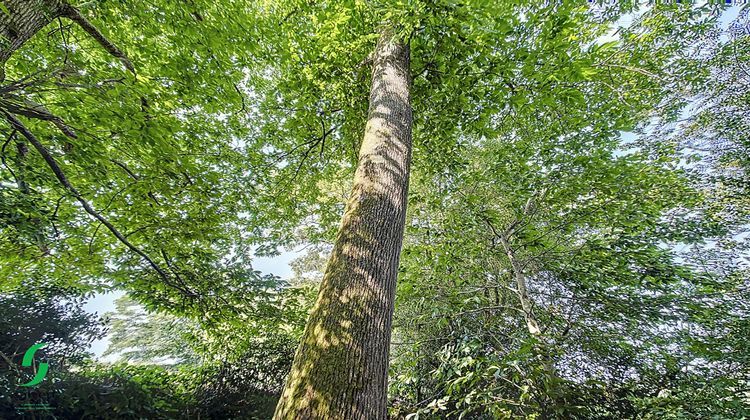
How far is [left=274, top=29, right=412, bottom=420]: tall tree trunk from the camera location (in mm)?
1095

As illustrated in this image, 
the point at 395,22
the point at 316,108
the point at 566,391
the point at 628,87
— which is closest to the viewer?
the point at 566,391

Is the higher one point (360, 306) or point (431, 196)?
point (431, 196)

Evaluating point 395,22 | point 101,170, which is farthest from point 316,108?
point 101,170

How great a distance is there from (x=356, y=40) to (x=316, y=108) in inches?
49.1

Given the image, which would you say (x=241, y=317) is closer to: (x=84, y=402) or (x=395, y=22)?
(x=84, y=402)

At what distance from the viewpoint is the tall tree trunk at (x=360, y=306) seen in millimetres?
1095

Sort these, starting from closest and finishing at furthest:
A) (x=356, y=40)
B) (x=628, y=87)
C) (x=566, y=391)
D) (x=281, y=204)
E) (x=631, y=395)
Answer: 1. (x=566, y=391)
2. (x=631, y=395)
3. (x=356, y=40)
4. (x=628, y=87)
5. (x=281, y=204)

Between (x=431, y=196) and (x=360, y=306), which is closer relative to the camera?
(x=360, y=306)

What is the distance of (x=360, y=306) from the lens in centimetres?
139

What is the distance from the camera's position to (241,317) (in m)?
4.10

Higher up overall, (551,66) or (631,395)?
(551,66)

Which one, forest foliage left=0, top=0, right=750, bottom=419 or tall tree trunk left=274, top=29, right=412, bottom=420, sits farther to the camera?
forest foliage left=0, top=0, right=750, bottom=419

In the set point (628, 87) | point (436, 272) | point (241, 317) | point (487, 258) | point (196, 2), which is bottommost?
point (241, 317)

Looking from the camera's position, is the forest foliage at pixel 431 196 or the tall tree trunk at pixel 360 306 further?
the forest foliage at pixel 431 196
